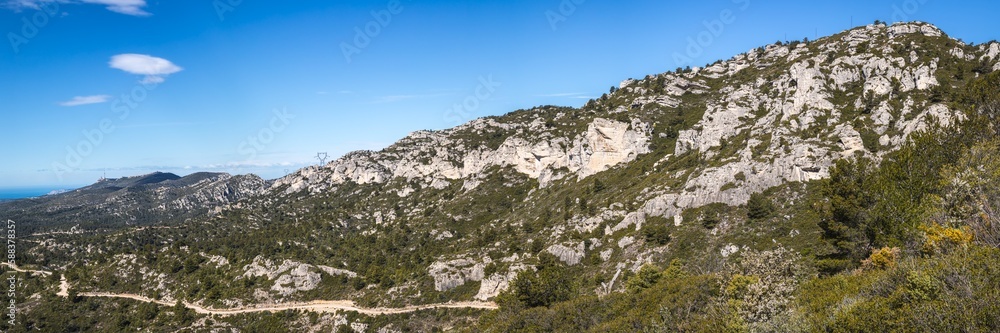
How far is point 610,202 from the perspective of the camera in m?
93.3

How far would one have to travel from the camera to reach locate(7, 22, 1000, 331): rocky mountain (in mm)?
68438

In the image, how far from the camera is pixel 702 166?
8556 cm

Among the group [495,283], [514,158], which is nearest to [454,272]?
[495,283]

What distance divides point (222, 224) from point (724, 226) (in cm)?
15625

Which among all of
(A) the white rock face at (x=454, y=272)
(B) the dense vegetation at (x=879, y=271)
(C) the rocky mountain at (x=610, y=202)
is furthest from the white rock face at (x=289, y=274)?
(B) the dense vegetation at (x=879, y=271)

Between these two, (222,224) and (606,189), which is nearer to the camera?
(606,189)

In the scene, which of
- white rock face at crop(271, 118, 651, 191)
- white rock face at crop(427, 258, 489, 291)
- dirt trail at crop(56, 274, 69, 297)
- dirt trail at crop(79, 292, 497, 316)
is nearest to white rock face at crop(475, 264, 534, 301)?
→ dirt trail at crop(79, 292, 497, 316)

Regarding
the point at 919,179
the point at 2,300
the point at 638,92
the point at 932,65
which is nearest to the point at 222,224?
the point at 2,300

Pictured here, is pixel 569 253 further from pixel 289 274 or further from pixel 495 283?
pixel 289 274

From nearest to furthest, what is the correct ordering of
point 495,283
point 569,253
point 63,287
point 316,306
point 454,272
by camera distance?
point 495,283 → point 569,253 → point 454,272 → point 316,306 → point 63,287

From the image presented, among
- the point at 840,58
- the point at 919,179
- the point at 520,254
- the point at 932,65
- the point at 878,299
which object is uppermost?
the point at 840,58

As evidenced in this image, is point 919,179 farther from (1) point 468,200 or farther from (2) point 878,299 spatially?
(1) point 468,200

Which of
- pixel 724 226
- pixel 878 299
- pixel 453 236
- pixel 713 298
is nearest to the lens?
pixel 878 299

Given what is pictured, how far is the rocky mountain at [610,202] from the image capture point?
68438 millimetres
